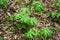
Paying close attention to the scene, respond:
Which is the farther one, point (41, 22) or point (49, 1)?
point (49, 1)

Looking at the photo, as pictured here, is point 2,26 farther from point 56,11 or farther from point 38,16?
point 56,11

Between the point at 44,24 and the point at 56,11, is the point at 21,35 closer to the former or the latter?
the point at 44,24

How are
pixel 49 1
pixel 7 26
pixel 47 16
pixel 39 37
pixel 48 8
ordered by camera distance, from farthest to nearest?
pixel 49 1
pixel 48 8
pixel 47 16
pixel 7 26
pixel 39 37

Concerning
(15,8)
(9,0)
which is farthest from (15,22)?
(9,0)

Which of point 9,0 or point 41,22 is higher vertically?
point 9,0

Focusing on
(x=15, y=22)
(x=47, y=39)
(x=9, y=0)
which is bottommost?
(x=47, y=39)

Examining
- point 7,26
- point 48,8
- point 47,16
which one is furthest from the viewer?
point 48,8

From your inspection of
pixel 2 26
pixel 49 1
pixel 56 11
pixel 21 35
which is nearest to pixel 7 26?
pixel 2 26
